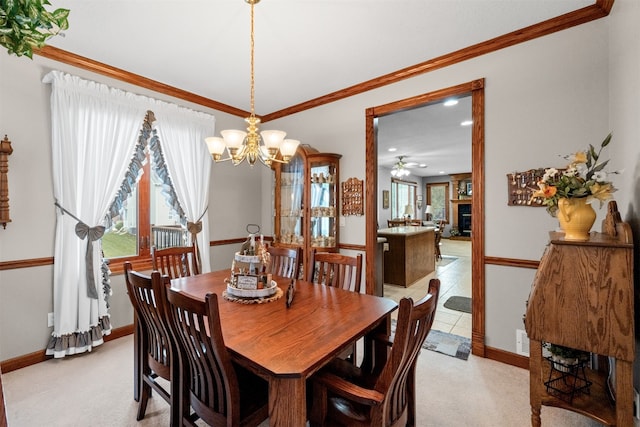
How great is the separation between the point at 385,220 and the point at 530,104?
7319 mm

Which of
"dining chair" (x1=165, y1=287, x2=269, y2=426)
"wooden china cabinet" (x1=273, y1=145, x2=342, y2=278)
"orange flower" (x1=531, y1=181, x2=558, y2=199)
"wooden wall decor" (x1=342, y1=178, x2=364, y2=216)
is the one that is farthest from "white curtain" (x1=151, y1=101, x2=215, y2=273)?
"orange flower" (x1=531, y1=181, x2=558, y2=199)

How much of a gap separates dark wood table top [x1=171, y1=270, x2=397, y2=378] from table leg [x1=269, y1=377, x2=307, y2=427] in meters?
0.04

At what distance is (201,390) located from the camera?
141 cm

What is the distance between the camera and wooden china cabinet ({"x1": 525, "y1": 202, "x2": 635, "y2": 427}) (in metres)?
1.41

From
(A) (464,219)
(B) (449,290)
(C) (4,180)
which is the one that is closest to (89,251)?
(C) (4,180)

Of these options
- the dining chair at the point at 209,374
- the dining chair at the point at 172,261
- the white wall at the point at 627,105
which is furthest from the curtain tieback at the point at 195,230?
the white wall at the point at 627,105

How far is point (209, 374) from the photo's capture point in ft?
4.35

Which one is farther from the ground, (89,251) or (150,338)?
(89,251)

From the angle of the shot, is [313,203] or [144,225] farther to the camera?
[313,203]

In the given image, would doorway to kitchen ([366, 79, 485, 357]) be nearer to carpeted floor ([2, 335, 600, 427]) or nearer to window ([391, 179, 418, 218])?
carpeted floor ([2, 335, 600, 427])

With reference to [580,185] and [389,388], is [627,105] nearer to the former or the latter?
[580,185]

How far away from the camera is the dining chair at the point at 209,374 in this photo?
1.19 m

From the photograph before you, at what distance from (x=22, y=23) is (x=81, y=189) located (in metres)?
2.48

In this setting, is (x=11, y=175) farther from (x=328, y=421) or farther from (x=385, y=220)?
(x=385, y=220)
